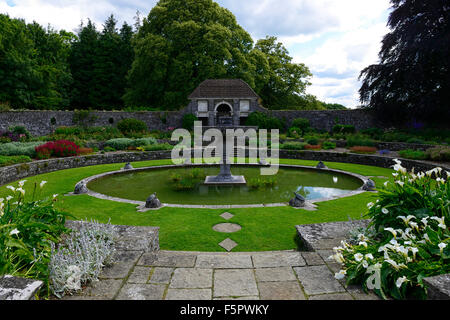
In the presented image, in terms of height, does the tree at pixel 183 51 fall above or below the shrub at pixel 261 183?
above

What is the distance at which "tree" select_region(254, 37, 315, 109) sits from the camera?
3722cm

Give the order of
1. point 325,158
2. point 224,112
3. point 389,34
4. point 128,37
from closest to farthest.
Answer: point 325,158, point 389,34, point 224,112, point 128,37

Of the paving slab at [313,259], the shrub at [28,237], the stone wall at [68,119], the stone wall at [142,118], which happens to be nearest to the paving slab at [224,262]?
the paving slab at [313,259]

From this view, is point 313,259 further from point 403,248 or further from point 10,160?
point 10,160

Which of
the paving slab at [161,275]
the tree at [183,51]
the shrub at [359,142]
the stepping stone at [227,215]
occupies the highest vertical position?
the tree at [183,51]

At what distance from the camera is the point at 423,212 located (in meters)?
3.47

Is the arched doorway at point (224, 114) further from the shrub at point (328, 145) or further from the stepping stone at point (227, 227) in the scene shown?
the stepping stone at point (227, 227)

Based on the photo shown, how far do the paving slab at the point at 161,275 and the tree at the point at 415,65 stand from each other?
2275 cm

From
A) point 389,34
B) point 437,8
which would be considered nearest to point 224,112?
point 389,34

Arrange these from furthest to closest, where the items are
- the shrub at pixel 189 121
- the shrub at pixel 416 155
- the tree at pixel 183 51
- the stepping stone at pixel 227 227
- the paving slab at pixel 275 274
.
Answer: the tree at pixel 183 51 < the shrub at pixel 189 121 < the shrub at pixel 416 155 < the stepping stone at pixel 227 227 < the paving slab at pixel 275 274

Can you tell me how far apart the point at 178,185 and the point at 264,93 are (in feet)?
101

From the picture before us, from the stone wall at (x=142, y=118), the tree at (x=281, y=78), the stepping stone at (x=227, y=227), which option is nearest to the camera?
the stepping stone at (x=227, y=227)

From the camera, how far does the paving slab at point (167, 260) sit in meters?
3.37
